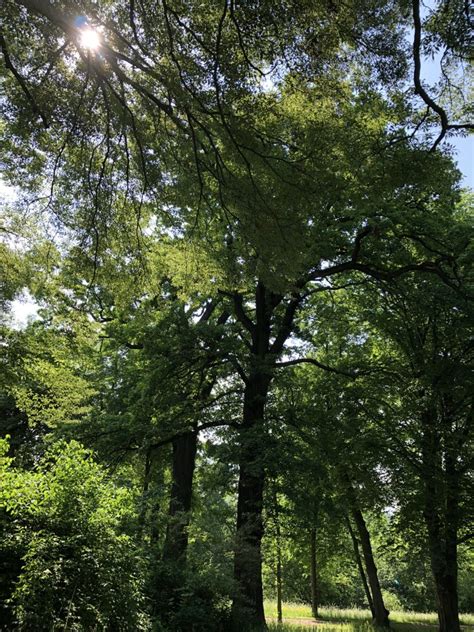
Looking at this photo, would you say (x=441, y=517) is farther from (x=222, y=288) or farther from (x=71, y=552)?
(x=71, y=552)

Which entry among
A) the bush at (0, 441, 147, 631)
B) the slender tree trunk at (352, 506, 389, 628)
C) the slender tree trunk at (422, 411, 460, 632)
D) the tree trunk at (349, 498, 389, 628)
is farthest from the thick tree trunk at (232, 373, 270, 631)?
the slender tree trunk at (352, 506, 389, 628)

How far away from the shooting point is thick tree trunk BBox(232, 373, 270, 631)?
8.01 meters

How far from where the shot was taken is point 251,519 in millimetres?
9375

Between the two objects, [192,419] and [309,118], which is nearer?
[309,118]

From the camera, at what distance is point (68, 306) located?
1048 cm

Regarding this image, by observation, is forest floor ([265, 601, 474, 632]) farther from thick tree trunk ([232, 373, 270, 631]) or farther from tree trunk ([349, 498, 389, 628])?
thick tree trunk ([232, 373, 270, 631])

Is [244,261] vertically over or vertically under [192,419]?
over

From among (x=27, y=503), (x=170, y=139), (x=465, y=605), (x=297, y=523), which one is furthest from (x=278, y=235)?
(x=465, y=605)

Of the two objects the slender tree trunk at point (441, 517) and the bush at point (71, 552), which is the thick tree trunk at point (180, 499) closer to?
the bush at point (71, 552)

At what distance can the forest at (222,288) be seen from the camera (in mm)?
4809

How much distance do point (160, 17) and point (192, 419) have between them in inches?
319

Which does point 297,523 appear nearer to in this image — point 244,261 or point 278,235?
point 244,261

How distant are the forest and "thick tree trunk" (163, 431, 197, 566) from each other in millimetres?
64

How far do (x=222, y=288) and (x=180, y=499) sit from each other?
20.4 ft
